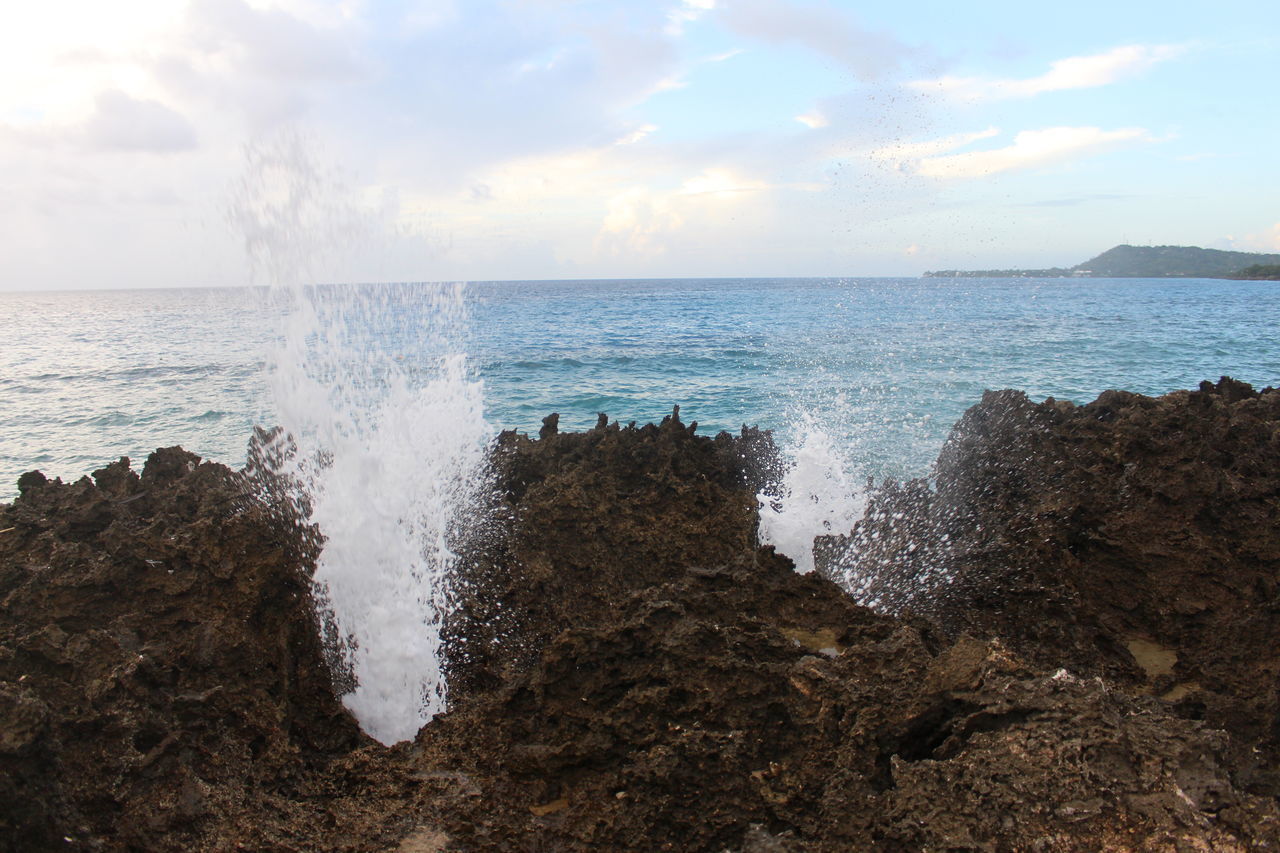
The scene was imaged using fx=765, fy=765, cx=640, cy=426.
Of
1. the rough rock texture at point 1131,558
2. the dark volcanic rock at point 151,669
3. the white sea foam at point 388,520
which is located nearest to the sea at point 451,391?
the white sea foam at point 388,520

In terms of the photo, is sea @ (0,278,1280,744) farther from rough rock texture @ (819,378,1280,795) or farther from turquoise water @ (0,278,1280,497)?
rough rock texture @ (819,378,1280,795)

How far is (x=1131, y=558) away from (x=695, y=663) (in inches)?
144

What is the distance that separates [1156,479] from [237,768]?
18.9ft

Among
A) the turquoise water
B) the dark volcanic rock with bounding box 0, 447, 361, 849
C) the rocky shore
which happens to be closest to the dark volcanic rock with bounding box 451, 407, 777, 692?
the rocky shore

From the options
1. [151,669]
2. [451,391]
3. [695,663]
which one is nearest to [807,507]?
[451,391]

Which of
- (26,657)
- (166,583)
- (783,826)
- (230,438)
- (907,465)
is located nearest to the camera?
(783,826)

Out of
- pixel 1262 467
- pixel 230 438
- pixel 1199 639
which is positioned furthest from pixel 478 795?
pixel 230 438

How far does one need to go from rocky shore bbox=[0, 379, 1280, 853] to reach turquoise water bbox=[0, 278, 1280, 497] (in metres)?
3.17

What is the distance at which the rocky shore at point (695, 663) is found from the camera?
235cm

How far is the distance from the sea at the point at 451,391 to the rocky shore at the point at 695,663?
16.9 inches

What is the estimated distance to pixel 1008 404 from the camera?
6.95 metres

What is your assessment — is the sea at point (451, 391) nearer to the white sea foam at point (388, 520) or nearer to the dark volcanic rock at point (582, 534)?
the white sea foam at point (388, 520)

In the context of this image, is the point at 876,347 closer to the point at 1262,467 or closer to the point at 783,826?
the point at 1262,467

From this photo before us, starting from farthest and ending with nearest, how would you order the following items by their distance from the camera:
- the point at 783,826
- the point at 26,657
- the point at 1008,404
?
the point at 1008,404
the point at 26,657
the point at 783,826
